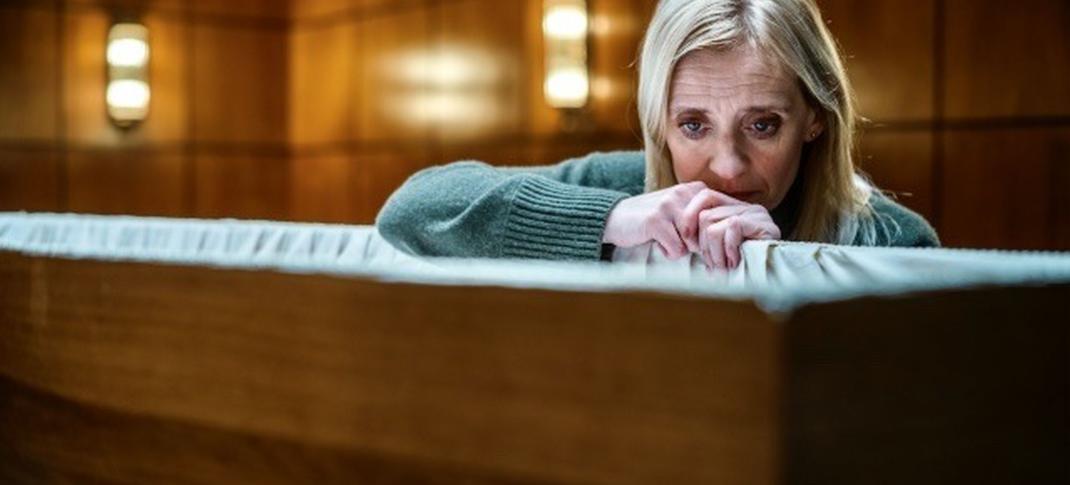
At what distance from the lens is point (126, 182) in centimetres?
632

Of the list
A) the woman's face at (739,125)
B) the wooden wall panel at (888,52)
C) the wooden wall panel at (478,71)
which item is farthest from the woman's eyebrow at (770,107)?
the wooden wall panel at (478,71)

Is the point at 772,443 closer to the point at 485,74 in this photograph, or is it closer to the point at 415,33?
the point at 485,74

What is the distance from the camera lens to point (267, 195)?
271 inches

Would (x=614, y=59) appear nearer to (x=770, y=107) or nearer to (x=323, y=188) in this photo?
(x=323, y=188)

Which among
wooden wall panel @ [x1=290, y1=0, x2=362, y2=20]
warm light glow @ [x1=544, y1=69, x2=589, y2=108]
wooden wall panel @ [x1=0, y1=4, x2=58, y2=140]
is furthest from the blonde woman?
wooden wall panel @ [x1=290, y1=0, x2=362, y2=20]

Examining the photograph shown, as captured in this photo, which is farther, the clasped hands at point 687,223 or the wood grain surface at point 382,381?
the clasped hands at point 687,223

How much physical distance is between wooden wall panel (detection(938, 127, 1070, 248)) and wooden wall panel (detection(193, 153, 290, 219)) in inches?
141

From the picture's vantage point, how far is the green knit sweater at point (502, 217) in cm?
162

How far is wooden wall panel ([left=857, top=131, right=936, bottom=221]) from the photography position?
14.1ft

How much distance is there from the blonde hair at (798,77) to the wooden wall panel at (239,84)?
4883 millimetres

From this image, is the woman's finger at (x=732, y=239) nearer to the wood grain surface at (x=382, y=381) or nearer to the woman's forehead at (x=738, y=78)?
the woman's forehead at (x=738, y=78)

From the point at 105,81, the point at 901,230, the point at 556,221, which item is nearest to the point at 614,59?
the point at 105,81

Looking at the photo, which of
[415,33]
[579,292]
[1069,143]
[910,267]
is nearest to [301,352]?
[579,292]

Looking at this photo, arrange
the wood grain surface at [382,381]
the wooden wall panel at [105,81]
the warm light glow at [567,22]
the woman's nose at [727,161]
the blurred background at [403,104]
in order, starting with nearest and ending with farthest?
1. the wood grain surface at [382,381]
2. the woman's nose at [727,161]
3. the blurred background at [403,104]
4. the warm light glow at [567,22]
5. the wooden wall panel at [105,81]
